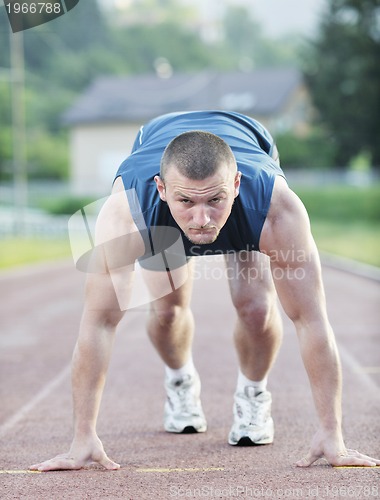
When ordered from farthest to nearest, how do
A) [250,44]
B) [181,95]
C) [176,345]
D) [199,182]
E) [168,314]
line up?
[250,44]
[181,95]
[176,345]
[168,314]
[199,182]

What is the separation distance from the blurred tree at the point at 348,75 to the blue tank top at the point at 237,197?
135ft

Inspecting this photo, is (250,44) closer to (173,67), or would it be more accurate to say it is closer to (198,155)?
(173,67)

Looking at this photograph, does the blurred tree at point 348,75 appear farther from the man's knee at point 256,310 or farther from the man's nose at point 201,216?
the man's nose at point 201,216

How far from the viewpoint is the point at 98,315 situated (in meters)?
4.21

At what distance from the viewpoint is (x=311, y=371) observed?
167 inches

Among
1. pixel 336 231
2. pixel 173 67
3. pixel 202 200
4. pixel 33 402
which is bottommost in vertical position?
pixel 336 231

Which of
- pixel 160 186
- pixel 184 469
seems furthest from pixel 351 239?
pixel 160 186

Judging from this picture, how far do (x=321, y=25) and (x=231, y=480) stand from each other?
5280 centimetres

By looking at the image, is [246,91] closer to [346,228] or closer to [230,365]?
[346,228]

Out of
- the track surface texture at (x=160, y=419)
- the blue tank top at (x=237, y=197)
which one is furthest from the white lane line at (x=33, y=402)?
the blue tank top at (x=237, y=197)

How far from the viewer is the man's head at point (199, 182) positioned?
151 inches

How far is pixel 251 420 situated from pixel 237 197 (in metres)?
1.41

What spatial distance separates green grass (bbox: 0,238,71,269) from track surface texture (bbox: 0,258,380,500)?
32.6 feet

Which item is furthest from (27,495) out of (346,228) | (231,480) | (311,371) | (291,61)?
(291,61)
